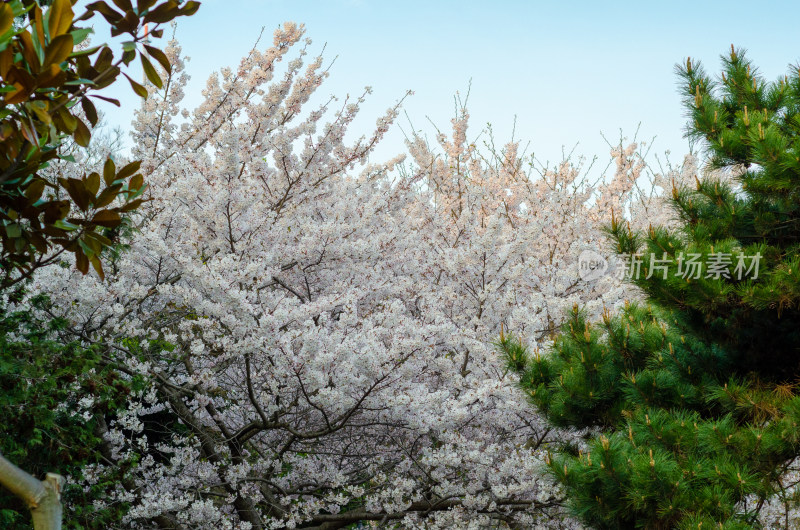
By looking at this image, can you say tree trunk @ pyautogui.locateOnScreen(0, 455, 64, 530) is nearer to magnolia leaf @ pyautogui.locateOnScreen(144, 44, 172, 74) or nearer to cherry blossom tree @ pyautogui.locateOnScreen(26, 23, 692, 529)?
magnolia leaf @ pyautogui.locateOnScreen(144, 44, 172, 74)

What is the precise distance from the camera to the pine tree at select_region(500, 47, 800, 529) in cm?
358

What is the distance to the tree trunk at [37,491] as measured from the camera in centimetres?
142

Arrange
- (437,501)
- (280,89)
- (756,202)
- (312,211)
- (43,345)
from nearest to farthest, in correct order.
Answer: (43,345) → (756,202) → (437,501) → (280,89) → (312,211)

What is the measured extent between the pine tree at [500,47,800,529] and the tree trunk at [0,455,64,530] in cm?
286

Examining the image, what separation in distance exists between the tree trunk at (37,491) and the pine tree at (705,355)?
286 centimetres

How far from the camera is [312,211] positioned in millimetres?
6098

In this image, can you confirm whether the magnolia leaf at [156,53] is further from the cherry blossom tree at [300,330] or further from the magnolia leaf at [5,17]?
the cherry blossom tree at [300,330]

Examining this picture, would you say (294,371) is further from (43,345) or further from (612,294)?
(612,294)

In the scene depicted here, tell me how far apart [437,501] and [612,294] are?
2.16 m

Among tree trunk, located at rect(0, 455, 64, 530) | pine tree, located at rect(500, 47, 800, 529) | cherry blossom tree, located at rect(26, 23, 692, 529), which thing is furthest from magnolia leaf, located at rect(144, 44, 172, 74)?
pine tree, located at rect(500, 47, 800, 529)

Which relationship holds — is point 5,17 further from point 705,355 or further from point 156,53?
point 705,355

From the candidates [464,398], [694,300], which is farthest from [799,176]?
[464,398]

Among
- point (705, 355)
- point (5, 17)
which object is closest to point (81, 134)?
point (5, 17)

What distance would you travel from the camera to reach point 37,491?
4.67ft
